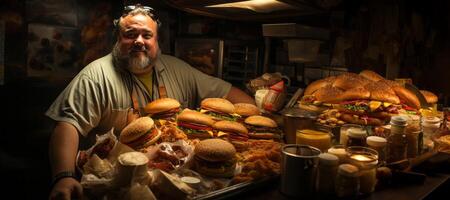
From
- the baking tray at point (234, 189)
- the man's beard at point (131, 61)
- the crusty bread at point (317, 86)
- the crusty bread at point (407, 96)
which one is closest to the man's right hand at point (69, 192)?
the baking tray at point (234, 189)

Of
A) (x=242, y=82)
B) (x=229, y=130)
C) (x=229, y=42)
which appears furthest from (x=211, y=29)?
(x=229, y=130)

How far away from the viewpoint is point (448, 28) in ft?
16.1

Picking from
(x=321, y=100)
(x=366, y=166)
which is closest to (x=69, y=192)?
(x=366, y=166)

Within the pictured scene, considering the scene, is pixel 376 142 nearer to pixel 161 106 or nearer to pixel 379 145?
pixel 379 145

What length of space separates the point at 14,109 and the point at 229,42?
245cm

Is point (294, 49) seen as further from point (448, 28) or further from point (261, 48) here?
point (448, 28)

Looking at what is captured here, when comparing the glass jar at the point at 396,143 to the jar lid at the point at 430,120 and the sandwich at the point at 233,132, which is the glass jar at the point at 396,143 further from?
the sandwich at the point at 233,132

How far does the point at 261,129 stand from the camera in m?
2.30

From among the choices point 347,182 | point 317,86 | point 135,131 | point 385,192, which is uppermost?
point 317,86

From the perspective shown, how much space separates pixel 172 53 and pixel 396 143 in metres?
3.36

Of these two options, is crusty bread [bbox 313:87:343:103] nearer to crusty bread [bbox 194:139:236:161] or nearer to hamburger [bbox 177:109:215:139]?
hamburger [bbox 177:109:215:139]

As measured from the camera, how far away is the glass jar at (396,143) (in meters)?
2.02

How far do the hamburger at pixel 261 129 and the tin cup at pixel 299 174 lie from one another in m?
0.63

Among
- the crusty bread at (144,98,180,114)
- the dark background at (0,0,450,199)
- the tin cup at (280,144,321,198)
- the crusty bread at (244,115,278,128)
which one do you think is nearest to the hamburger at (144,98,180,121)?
the crusty bread at (144,98,180,114)
